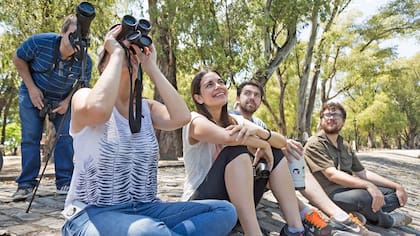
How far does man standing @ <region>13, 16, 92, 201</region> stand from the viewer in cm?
343

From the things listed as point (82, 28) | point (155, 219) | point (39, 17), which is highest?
point (39, 17)

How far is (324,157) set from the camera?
3.39 metres

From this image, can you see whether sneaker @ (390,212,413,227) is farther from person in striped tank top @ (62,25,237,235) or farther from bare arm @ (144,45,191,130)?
bare arm @ (144,45,191,130)

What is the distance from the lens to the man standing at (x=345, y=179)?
10.8ft

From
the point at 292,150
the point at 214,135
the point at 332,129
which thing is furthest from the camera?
the point at 332,129

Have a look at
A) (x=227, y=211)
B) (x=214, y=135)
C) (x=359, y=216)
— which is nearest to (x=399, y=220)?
(x=359, y=216)

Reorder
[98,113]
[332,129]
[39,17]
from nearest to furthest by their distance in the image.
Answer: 1. [98,113]
2. [332,129]
3. [39,17]

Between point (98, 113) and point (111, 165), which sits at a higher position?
point (98, 113)

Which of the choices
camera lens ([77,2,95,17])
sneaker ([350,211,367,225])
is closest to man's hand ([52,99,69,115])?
camera lens ([77,2,95,17])

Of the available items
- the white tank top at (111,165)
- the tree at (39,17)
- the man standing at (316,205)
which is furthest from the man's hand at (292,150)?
the tree at (39,17)

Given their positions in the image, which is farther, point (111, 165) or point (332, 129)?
point (332, 129)

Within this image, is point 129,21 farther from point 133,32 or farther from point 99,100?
point 99,100

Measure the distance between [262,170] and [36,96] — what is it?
6.65 ft

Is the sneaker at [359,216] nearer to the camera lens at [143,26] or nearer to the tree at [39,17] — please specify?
the camera lens at [143,26]
